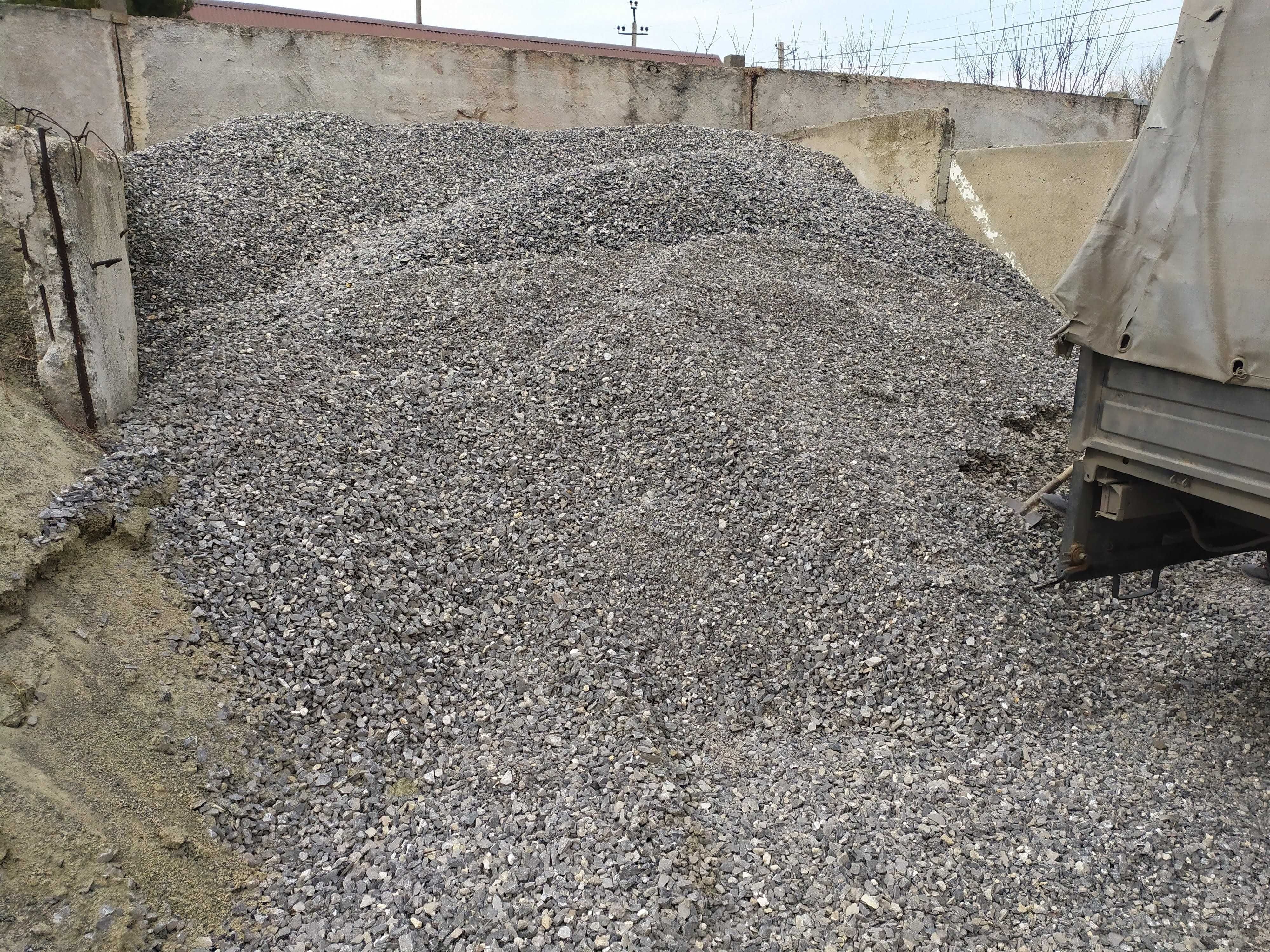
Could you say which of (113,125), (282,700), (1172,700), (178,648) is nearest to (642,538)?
(282,700)

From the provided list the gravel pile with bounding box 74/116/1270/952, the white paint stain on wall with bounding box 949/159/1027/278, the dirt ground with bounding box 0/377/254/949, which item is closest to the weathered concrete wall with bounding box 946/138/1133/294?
the white paint stain on wall with bounding box 949/159/1027/278

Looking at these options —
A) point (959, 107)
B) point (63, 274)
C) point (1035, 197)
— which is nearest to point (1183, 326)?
point (63, 274)

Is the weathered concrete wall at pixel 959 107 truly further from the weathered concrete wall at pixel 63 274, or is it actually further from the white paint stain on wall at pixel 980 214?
the weathered concrete wall at pixel 63 274

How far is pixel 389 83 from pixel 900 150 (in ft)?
20.8

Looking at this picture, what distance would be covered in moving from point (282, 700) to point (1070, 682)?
3.53 metres

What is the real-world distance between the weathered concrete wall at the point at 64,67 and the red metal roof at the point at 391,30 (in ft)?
25.4

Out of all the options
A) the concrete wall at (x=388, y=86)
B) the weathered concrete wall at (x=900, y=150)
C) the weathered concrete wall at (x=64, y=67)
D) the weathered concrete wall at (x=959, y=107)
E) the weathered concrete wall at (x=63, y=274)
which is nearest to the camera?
the weathered concrete wall at (x=63, y=274)

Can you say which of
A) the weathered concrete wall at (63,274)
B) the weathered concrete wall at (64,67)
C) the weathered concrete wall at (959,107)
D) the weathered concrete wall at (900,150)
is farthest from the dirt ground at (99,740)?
the weathered concrete wall at (959,107)

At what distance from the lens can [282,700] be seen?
3.71 metres

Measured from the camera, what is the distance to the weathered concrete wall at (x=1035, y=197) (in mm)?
8617

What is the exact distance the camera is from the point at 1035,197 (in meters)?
9.14

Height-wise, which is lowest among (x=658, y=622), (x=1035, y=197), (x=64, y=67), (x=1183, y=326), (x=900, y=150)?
(x=658, y=622)

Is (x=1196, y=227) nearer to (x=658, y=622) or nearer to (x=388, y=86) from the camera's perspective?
(x=658, y=622)

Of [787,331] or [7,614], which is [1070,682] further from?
[7,614]
